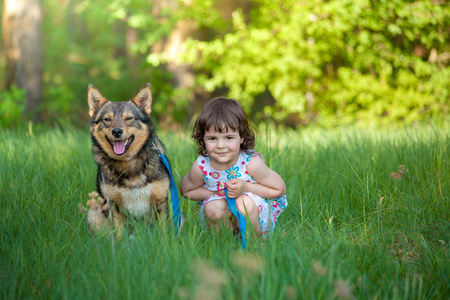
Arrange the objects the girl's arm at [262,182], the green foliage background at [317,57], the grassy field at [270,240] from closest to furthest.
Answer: the grassy field at [270,240] < the girl's arm at [262,182] < the green foliage background at [317,57]

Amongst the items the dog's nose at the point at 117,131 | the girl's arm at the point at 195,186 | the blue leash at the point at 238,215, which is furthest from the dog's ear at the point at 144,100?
the blue leash at the point at 238,215

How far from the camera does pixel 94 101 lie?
3484mm

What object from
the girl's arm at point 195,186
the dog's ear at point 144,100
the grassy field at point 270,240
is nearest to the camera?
the grassy field at point 270,240

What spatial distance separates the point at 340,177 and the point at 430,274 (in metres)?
1.78

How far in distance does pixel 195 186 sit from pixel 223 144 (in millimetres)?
516

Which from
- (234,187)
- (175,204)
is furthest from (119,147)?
(234,187)

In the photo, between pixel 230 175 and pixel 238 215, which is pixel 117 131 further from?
pixel 238 215

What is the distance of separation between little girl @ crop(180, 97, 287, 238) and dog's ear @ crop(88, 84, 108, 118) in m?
1.02

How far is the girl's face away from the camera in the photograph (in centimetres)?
285

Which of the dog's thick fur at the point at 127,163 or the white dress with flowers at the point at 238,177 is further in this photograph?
the dog's thick fur at the point at 127,163

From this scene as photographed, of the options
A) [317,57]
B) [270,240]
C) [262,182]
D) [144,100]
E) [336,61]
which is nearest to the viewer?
[270,240]

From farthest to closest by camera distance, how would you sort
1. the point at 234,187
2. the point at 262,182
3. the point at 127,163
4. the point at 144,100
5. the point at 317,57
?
the point at 317,57, the point at 144,100, the point at 127,163, the point at 262,182, the point at 234,187

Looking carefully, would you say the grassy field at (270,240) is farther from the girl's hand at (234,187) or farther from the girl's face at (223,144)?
the girl's face at (223,144)

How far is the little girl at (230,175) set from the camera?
9.37 ft
